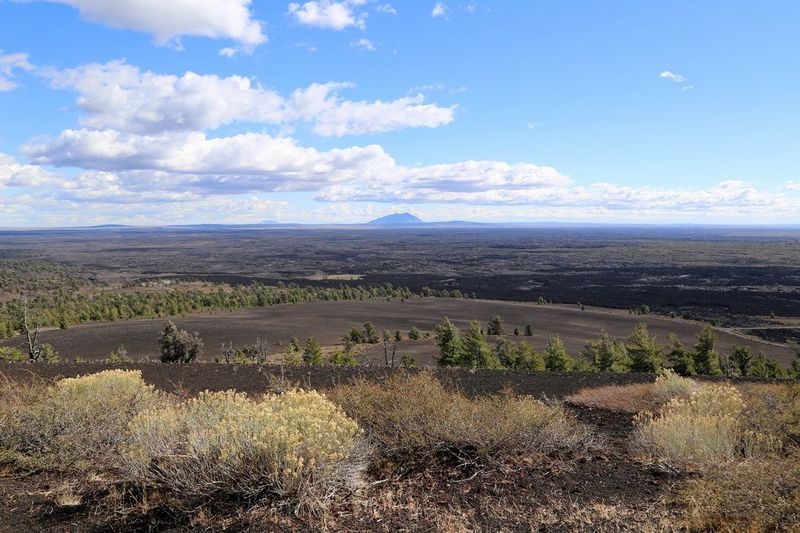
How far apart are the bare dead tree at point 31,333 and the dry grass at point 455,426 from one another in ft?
60.4

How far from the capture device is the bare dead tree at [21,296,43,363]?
24.0 metres

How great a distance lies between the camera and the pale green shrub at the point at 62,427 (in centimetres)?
683

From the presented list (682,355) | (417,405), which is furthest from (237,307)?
(417,405)

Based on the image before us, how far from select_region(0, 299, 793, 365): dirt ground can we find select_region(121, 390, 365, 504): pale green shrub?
1156 inches

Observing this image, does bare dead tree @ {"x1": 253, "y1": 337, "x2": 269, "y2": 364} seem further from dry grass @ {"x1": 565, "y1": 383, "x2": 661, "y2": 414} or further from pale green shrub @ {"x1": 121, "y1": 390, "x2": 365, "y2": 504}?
pale green shrub @ {"x1": 121, "y1": 390, "x2": 365, "y2": 504}

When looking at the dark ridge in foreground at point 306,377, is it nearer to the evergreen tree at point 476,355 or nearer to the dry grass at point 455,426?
the dry grass at point 455,426

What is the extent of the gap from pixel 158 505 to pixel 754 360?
108 feet

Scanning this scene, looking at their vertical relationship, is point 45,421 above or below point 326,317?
above

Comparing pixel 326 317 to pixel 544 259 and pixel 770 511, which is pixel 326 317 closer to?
pixel 770 511

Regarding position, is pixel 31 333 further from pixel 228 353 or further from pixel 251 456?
pixel 251 456

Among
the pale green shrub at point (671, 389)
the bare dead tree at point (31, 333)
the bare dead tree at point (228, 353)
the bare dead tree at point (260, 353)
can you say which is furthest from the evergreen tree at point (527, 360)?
the bare dead tree at point (31, 333)

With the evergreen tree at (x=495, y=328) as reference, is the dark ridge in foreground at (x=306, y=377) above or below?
above

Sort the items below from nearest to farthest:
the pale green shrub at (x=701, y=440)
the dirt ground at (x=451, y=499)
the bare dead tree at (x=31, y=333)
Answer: the dirt ground at (x=451, y=499) → the pale green shrub at (x=701, y=440) → the bare dead tree at (x=31, y=333)

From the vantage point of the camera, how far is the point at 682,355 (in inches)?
1001
